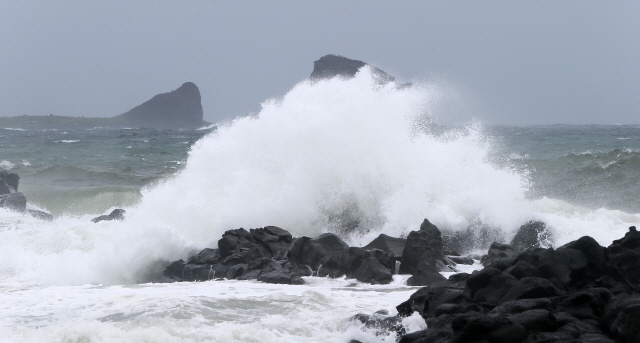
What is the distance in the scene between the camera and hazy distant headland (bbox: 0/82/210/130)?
108 m

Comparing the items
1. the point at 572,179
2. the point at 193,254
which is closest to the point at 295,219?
the point at 193,254

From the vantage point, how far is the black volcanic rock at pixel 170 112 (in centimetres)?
11179

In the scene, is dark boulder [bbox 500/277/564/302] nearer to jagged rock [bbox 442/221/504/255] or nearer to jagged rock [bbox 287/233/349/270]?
jagged rock [bbox 287/233/349/270]

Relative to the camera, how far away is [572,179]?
22.9m

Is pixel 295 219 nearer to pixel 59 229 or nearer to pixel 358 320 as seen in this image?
pixel 59 229

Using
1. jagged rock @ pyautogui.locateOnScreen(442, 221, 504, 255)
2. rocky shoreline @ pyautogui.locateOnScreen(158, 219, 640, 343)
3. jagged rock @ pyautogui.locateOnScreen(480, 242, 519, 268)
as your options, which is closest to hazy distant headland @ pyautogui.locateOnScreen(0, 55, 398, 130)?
jagged rock @ pyautogui.locateOnScreen(442, 221, 504, 255)

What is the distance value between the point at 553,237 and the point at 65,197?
55.2 ft

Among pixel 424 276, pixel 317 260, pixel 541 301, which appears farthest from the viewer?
pixel 317 260

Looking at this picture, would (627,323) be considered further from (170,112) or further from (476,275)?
(170,112)

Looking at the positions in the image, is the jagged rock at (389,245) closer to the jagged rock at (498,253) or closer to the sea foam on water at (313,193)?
the jagged rock at (498,253)

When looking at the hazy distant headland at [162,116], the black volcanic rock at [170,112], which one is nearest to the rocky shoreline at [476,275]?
the hazy distant headland at [162,116]

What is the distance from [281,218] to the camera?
13.2m

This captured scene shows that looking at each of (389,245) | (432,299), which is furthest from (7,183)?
(432,299)

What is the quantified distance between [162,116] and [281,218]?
341 ft
